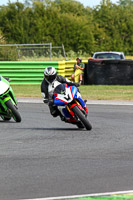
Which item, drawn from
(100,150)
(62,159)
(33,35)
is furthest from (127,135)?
(33,35)

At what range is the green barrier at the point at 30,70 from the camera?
930 inches

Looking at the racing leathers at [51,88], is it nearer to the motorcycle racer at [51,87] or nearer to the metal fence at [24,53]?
the motorcycle racer at [51,87]

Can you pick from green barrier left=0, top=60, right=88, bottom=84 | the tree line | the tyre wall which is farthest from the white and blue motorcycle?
the tree line

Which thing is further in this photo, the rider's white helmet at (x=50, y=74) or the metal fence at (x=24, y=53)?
the metal fence at (x=24, y=53)

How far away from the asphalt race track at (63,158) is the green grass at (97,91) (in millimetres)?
6210

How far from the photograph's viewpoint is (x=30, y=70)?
77.6ft

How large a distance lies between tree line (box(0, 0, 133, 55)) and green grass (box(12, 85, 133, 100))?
79.9 feet

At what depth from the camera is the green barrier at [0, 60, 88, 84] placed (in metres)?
23.6

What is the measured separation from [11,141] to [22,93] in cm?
1133

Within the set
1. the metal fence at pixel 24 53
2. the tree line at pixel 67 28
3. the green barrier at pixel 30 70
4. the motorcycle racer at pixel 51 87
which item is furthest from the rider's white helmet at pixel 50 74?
the tree line at pixel 67 28

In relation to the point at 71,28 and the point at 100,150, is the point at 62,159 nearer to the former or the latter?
the point at 100,150

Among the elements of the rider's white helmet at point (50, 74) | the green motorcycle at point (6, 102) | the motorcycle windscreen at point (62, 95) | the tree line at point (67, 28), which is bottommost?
the tree line at point (67, 28)

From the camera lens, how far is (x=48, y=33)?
172ft

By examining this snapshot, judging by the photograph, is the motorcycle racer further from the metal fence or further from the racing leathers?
the metal fence
